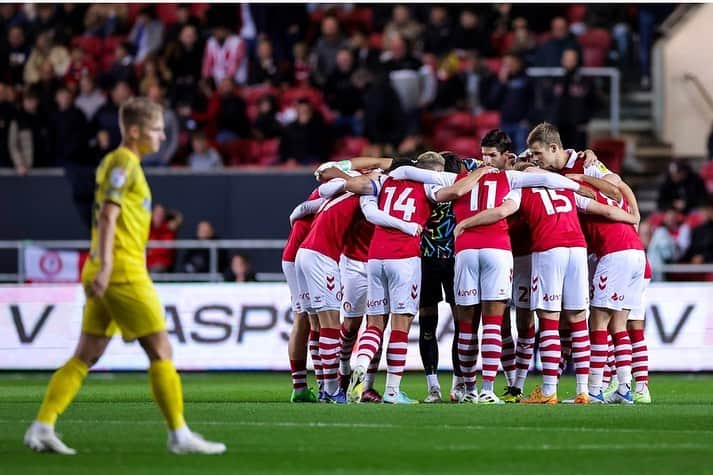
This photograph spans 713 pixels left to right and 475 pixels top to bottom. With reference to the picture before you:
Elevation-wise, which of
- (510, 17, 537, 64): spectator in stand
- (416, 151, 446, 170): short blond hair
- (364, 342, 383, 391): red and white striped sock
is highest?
(510, 17, 537, 64): spectator in stand

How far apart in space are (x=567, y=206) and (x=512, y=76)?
34.2 ft

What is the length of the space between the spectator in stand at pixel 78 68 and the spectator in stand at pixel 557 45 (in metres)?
7.60

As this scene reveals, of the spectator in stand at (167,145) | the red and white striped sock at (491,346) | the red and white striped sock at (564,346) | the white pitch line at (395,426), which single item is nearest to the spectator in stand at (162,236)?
the spectator in stand at (167,145)

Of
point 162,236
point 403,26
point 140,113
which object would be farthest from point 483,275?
point 403,26

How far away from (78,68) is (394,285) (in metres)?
A: 14.4

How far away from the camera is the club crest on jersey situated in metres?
9.04

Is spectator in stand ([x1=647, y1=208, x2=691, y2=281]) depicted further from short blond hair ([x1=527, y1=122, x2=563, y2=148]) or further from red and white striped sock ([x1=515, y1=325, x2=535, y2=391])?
short blond hair ([x1=527, y1=122, x2=563, y2=148])

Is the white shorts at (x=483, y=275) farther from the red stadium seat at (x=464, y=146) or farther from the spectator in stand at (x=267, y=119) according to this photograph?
the spectator in stand at (x=267, y=119)

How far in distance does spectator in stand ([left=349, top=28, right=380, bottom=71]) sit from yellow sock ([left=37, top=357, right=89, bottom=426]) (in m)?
15.8

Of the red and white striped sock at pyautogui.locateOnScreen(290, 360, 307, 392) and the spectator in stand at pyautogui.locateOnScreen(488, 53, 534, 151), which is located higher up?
the spectator in stand at pyautogui.locateOnScreen(488, 53, 534, 151)

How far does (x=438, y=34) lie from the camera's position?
26.0 metres

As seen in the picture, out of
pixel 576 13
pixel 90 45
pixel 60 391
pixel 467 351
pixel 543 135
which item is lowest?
pixel 467 351

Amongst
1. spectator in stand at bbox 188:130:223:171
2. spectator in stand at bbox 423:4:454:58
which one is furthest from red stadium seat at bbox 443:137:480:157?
spectator in stand at bbox 188:130:223:171

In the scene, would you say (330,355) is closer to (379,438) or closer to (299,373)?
(299,373)
